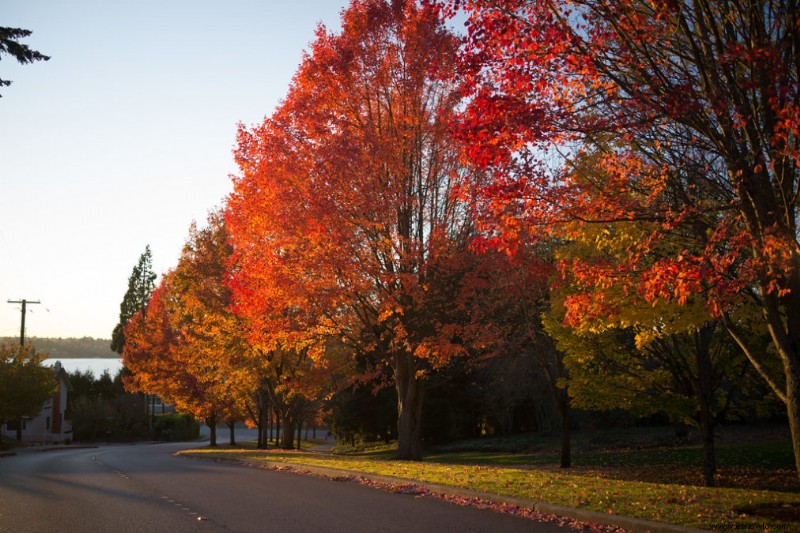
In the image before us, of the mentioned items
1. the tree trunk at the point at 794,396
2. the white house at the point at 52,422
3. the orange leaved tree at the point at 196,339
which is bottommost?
the white house at the point at 52,422

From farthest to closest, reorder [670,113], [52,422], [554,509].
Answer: [52,422] < [554,509] < [670,113]

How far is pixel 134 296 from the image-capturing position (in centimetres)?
8375

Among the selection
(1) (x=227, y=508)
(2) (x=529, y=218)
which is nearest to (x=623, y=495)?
(2) (x=529, y=218)

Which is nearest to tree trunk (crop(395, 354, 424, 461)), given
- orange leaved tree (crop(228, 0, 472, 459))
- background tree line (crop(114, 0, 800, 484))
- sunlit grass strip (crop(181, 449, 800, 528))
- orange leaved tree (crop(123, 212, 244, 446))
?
background tree line (crop(114, 0, 800, 484))

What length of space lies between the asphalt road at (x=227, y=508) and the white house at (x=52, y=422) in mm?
53619

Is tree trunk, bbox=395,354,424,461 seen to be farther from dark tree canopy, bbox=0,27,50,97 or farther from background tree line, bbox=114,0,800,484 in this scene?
dark tree canopy, bbox=0,27,50,97

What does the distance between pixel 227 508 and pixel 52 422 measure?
2900 inches

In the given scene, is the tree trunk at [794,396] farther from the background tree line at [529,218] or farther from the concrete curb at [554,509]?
the concrete curb at [554,509]

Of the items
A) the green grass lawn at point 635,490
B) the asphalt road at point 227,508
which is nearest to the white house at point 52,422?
the green grass lawn at point 635,490

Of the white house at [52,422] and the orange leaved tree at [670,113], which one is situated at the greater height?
the orange leaved tree at [670,113]

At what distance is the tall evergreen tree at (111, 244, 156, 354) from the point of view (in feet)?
268

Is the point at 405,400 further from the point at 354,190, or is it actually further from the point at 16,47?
the point at 16,47

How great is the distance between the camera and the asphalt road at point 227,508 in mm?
10172

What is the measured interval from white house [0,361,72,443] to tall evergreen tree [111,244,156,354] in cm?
677
